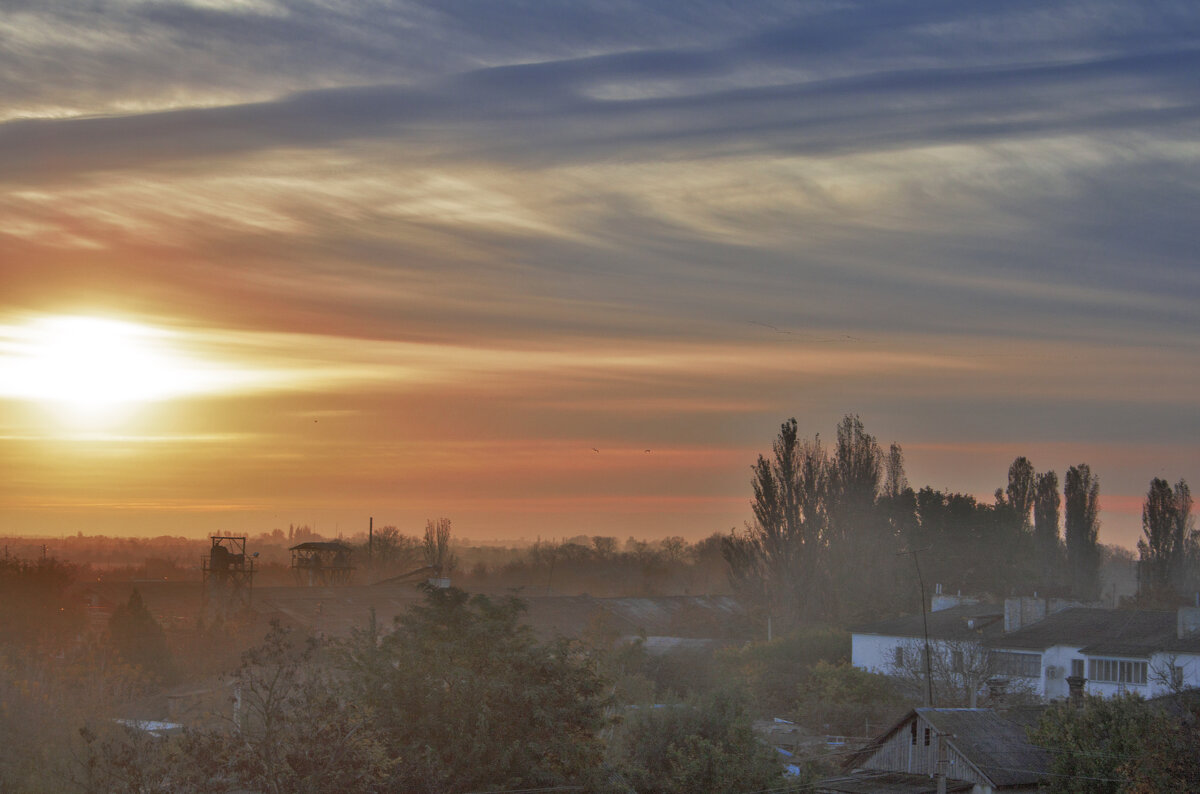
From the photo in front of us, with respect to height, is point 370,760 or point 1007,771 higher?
point 370,760

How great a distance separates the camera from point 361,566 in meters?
132

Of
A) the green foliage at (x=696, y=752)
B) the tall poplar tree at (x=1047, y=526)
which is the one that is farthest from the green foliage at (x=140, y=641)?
the tall poplar tree at (x=1047, y=526)

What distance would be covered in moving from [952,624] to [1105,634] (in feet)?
32.4

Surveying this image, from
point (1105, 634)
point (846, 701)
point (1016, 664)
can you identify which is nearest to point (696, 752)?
point (846, 701)

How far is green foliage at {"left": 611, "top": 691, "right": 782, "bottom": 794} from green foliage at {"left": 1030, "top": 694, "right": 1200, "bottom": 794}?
850 centimetres

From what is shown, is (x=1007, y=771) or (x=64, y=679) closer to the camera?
(x=1007, y=771)

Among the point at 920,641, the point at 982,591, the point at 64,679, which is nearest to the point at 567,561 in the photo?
the point at 982,591

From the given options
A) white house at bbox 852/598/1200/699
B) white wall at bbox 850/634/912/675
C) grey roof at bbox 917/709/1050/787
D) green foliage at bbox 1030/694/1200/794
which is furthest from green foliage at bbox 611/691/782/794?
white wall at bbox 850/634/912/675

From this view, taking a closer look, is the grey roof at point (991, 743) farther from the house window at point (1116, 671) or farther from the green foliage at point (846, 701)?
the green foliage at point (846, 701)

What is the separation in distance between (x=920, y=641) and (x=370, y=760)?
141 feet

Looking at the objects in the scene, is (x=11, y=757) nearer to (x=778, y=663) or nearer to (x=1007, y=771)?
(x=1007, y=771)

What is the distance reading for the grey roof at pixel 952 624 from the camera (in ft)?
202

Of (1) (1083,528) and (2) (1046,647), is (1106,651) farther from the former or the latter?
(1) (1083,528)

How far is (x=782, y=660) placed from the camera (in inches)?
2584
